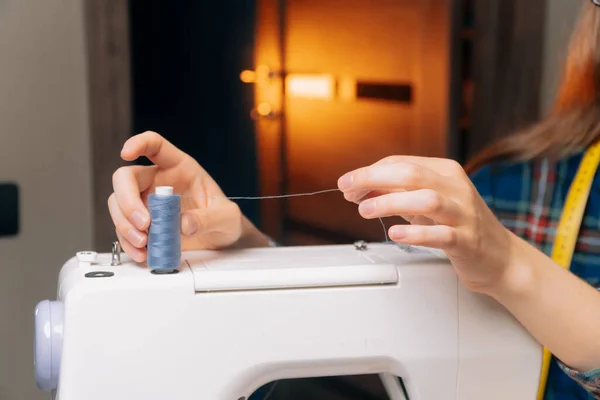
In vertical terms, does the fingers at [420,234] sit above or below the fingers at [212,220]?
above

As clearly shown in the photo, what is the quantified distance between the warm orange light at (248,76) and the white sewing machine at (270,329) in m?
1.85

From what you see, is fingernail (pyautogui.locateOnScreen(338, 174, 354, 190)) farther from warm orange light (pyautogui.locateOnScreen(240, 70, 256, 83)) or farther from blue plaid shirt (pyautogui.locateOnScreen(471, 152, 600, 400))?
warm orange light (pyautogui.locateOnScreen(240, 70, 256, 83))

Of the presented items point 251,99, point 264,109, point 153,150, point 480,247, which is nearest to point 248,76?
point 251,99

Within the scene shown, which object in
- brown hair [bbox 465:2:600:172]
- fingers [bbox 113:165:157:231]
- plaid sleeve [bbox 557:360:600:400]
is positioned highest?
brown hair [bbox 465:2:600:172]

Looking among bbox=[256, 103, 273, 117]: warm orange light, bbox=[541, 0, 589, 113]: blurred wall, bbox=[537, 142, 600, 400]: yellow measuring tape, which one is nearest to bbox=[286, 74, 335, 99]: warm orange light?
bbox=[256, 103, 273, 117]: warm orange light

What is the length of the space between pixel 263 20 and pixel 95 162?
1.23 meters

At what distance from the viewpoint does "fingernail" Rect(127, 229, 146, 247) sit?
77 centimetres

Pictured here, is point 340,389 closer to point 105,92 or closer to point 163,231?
point 105,92

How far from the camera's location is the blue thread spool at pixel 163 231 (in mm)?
750

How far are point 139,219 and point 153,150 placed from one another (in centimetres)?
14

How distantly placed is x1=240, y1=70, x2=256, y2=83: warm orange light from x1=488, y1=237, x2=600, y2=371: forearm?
197 cm

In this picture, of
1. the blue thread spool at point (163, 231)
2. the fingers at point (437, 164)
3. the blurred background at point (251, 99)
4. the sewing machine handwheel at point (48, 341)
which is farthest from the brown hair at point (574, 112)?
the sewing machine handwheel at point (48, 341)

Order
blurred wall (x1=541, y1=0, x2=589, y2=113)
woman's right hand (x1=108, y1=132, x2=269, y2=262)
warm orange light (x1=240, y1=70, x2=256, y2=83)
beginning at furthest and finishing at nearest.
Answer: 1. warm orange light (x1=240, y1=70, x2=256, y2=83)
2. blurred wall (x1=541, y1=0, x2=589, y2=113)
3. woman's right hand (x1=108, y1=132, x2=269, y2=262)

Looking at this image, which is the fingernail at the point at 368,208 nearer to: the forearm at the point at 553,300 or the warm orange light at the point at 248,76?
the forearm at the point at 553,300
